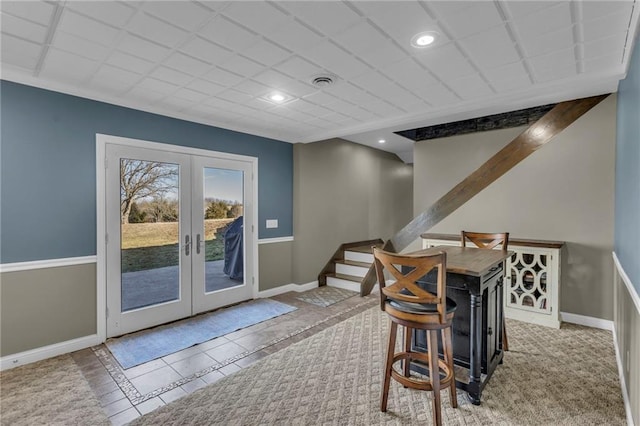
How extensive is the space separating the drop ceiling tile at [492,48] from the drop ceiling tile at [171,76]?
88.3 inches

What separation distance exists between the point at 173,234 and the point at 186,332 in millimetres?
1152

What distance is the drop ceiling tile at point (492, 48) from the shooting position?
2.09 m

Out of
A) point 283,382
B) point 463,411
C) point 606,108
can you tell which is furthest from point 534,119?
point 283,382

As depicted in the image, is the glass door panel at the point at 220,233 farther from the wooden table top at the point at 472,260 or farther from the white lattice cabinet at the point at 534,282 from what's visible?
the white lattice cabinet at the point at 534,282

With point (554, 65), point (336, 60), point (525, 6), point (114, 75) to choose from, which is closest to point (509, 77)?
point (554, 65)

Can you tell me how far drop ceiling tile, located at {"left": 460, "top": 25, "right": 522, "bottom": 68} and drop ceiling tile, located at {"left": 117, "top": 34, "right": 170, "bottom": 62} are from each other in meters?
2.16

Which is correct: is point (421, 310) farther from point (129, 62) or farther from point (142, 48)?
point (129, 62)

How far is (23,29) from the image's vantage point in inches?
78.2

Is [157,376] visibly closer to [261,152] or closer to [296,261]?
[296,261]

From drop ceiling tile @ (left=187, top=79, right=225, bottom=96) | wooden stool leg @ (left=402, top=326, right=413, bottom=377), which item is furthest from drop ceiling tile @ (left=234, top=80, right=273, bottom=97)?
wooden stool leg @ (left=402, top=326, right=413, bottom=377)

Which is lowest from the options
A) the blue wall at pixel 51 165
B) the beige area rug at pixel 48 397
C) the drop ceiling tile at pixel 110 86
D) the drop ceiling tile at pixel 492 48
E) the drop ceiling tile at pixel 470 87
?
the beige area rug at pixel 48 397

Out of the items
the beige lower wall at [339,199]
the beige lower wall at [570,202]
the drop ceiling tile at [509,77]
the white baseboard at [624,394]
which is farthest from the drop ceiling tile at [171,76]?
the white baseboard at [624,394]

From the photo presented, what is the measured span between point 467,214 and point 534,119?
1.47m

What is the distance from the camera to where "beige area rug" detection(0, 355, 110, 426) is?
206 cm
